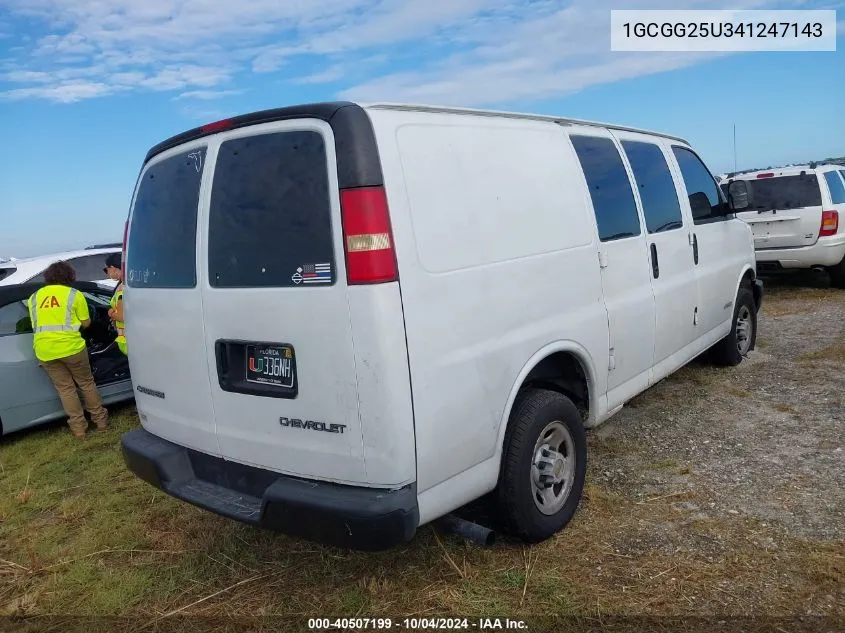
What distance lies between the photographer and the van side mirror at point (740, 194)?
5.40 metres

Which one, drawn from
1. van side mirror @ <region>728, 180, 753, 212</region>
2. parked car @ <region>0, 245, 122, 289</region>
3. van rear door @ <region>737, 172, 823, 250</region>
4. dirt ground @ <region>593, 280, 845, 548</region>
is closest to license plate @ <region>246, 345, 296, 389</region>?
dirt ground @ <region>593, 280, 845, 548</region>

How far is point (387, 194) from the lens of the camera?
2.45 metres

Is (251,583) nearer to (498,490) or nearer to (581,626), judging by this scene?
(498,490)

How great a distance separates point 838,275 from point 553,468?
→ 8.81m

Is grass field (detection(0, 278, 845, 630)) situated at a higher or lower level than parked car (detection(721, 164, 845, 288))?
lower

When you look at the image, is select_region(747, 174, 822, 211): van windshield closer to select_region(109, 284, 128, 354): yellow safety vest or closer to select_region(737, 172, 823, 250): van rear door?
select_region(737, 172, 823, 250): van rear door

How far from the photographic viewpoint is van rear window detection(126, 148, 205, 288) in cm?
300

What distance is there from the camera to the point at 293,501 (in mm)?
2562

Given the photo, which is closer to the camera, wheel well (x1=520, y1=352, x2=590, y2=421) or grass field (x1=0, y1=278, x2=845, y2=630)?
grass field (x1=0, y1=278, x2=845, y2=630)

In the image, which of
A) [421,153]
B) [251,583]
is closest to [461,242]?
[421,153]

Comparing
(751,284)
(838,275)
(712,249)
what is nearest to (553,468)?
(712,249)

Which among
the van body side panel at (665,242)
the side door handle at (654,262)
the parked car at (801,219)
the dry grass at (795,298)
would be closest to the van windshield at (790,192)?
the parked car at (801,219)

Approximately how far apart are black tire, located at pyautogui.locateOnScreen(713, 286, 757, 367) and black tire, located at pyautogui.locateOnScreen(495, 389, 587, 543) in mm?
3238

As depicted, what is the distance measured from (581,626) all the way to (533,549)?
0.59 meters
